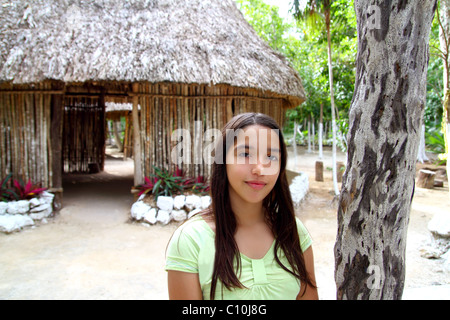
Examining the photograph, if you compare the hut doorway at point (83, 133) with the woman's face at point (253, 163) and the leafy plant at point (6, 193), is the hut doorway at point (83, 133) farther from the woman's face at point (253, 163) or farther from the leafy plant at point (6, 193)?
the woman's face at point (253, 163)

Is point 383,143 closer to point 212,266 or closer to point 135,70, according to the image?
point 212,266

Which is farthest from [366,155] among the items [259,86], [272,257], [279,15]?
[279,15]

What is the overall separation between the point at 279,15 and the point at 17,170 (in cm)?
1252

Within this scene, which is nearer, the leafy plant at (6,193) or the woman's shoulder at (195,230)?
the woman's shoulder at (195,230)

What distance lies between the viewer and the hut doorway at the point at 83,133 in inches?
354

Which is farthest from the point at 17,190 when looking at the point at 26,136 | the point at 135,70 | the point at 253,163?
the point at 253,163

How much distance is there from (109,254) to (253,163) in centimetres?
385

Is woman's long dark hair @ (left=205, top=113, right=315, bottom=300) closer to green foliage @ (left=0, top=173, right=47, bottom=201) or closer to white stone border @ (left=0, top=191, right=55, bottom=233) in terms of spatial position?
white stone border @ (left=0, top=191, right=55, bottom=233)

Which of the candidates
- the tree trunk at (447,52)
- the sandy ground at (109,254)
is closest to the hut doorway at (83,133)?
the sandy ground at (109,254)

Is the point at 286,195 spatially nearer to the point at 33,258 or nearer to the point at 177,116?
the point at 33,258

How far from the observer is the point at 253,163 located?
119 centimetres

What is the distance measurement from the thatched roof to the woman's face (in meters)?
4.62

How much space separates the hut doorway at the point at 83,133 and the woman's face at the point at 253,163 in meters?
8.53
